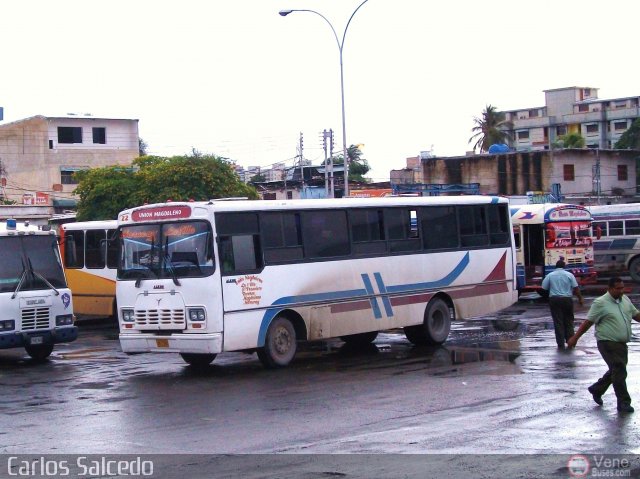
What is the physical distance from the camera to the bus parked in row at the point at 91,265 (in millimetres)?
27172

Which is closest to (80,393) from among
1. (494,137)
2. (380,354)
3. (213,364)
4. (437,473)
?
(213,364)

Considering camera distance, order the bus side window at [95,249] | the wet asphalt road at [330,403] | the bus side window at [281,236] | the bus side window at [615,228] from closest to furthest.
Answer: the wet asphalt road at [330,403] < the bus side window at [281,236] < the bus side window at [95,249] < the bus side window at [615,228]

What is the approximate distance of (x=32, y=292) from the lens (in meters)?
18.3

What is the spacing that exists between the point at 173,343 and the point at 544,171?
47500 millimetres

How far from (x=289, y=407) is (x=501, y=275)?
10223mm

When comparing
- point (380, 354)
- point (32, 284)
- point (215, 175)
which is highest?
point (215, 175)

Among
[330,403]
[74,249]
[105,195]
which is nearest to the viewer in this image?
[330,403]

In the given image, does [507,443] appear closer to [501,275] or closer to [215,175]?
[501,275]

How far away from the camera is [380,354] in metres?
18.9

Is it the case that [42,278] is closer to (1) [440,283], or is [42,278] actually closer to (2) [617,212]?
(1) [440,283]

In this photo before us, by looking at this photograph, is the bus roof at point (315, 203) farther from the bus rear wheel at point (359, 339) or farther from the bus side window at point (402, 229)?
the bus rear wheel at point (359, 339)

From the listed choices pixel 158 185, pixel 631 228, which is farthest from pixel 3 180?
pixel 631 228

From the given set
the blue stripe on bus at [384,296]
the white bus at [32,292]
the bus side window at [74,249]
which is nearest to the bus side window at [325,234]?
the blue stripe on bus at [384,296]

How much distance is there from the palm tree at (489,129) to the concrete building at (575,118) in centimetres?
1035
